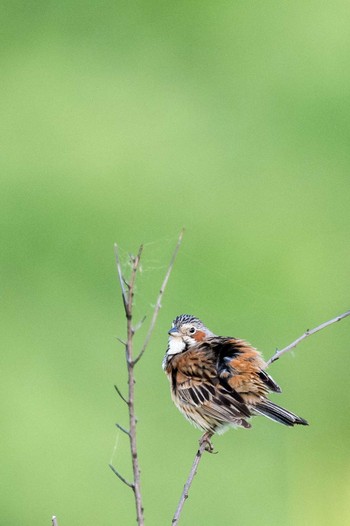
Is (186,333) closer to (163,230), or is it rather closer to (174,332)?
(174,332)

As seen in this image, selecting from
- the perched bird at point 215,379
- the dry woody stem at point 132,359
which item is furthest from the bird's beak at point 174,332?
the dry woody stem at point 132,359

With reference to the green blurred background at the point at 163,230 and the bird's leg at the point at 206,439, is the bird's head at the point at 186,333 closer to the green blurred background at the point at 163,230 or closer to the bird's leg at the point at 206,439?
the bird's leg at the point at 206,439

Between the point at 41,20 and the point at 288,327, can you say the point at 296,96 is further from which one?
the point at 288,327

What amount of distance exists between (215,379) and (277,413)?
0.33m

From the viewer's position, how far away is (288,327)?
6.36 metres

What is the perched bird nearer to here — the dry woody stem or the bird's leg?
the bird's leg

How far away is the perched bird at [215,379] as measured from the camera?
2645 mm

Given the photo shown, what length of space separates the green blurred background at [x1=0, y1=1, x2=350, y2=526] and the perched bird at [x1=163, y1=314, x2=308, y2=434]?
2325mm

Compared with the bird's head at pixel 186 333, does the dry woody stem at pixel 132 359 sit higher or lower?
lower

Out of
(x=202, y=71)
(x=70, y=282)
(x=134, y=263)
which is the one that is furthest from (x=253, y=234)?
(x=134, y=263)

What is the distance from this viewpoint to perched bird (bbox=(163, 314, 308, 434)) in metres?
2.64

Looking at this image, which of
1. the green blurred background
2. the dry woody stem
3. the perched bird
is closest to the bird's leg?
the perched bird

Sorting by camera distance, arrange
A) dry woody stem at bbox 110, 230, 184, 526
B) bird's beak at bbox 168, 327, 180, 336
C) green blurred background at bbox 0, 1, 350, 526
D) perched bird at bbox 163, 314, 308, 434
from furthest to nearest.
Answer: green blurred background at bbox 0, 1, 350, 526
bird's beak at bbox 168, 327, 180, 336
perched bird at bbox 163, 314, 308, 434
dry woody stem at bbox 110, 230, 184, 526

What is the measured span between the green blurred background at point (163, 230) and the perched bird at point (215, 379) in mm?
2325
